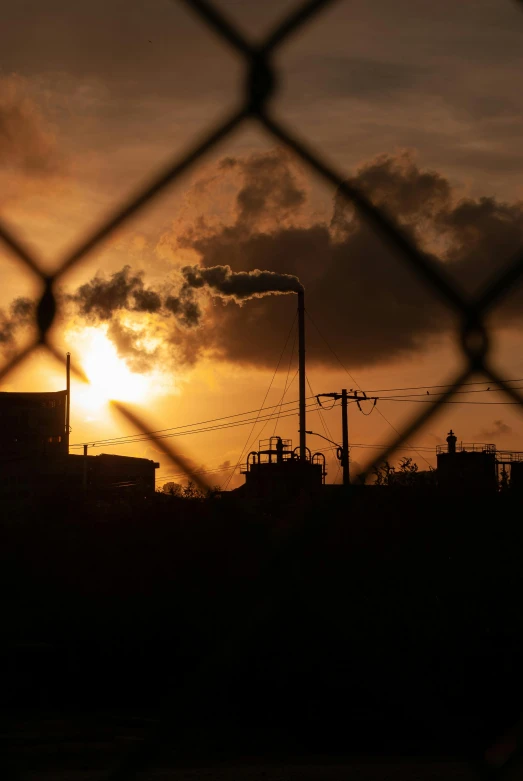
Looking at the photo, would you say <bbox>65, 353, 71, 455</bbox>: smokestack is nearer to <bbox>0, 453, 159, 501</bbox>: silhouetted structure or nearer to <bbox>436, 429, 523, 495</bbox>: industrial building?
<bbox>0, 453, 159, 501</bbox>: silhouetted structure

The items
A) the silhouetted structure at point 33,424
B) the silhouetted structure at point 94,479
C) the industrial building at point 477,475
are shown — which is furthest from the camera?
the industrial building at point 477,475

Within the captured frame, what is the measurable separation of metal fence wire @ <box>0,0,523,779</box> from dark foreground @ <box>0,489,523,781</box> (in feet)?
31.4

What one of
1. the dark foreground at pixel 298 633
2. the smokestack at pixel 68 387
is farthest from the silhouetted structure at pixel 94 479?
the dark foreground at pixel 298 633

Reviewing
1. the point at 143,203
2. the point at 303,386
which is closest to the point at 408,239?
the point at 143,203

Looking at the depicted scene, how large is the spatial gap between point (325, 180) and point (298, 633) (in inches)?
535

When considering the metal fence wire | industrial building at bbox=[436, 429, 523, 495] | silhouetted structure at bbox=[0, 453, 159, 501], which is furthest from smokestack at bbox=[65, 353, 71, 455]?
industrial building at bbox=[436, 429, 523, 495]

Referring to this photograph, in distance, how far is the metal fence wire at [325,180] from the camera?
1.23 metres

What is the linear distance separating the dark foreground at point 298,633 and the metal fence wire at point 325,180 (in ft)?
31.4

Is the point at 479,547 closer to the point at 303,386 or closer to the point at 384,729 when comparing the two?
the point at 384,729

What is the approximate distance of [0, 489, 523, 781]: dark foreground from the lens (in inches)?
496

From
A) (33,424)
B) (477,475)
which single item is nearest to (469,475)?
(477,475)

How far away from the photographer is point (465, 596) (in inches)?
547

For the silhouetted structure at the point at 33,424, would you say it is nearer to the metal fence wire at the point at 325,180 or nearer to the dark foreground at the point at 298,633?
the metal fence wire at the point at 325,180

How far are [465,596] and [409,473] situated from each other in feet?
13.9
